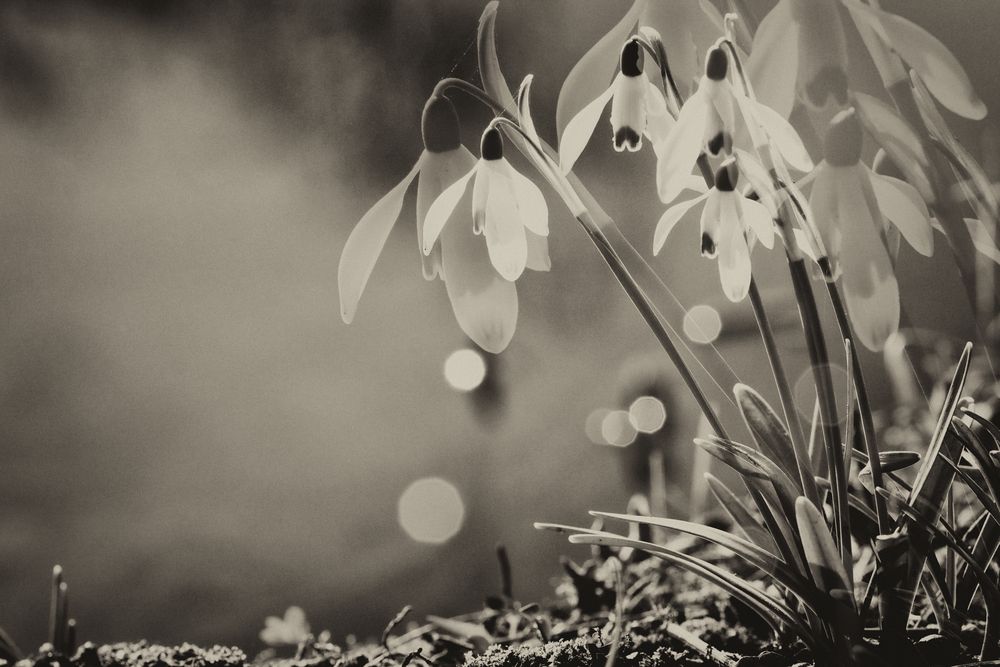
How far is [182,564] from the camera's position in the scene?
2.00m

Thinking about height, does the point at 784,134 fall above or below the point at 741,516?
above

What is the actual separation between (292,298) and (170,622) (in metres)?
1.00

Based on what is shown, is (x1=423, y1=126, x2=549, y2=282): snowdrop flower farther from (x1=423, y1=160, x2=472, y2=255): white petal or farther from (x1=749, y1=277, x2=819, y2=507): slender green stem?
(x1=749, y1=277, x2=819, y2=507): slender green stem

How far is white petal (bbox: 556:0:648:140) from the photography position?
0.49 meters

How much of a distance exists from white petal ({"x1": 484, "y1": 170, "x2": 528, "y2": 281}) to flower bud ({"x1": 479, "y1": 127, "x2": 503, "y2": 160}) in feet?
0.06

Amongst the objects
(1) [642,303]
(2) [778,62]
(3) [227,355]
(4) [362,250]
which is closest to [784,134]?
(2) [778,62]

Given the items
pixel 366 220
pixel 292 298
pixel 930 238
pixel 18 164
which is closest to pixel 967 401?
pixel 930 238

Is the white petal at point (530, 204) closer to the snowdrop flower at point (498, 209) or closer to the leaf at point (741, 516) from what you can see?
the snowdrop flower at point (498, 209)

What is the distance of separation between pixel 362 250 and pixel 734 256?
25cm

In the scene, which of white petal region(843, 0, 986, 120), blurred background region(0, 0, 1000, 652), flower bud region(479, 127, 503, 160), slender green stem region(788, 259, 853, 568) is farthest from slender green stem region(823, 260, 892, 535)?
blurred background region(0, 0, 1000, 652)

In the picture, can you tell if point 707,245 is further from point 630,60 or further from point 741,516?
point 741,516

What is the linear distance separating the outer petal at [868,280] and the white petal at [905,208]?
0.03 meters

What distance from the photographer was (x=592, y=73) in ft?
1.64

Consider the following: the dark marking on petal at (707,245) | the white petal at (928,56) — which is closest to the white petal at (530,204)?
the dark marking on petal at (707,245)
